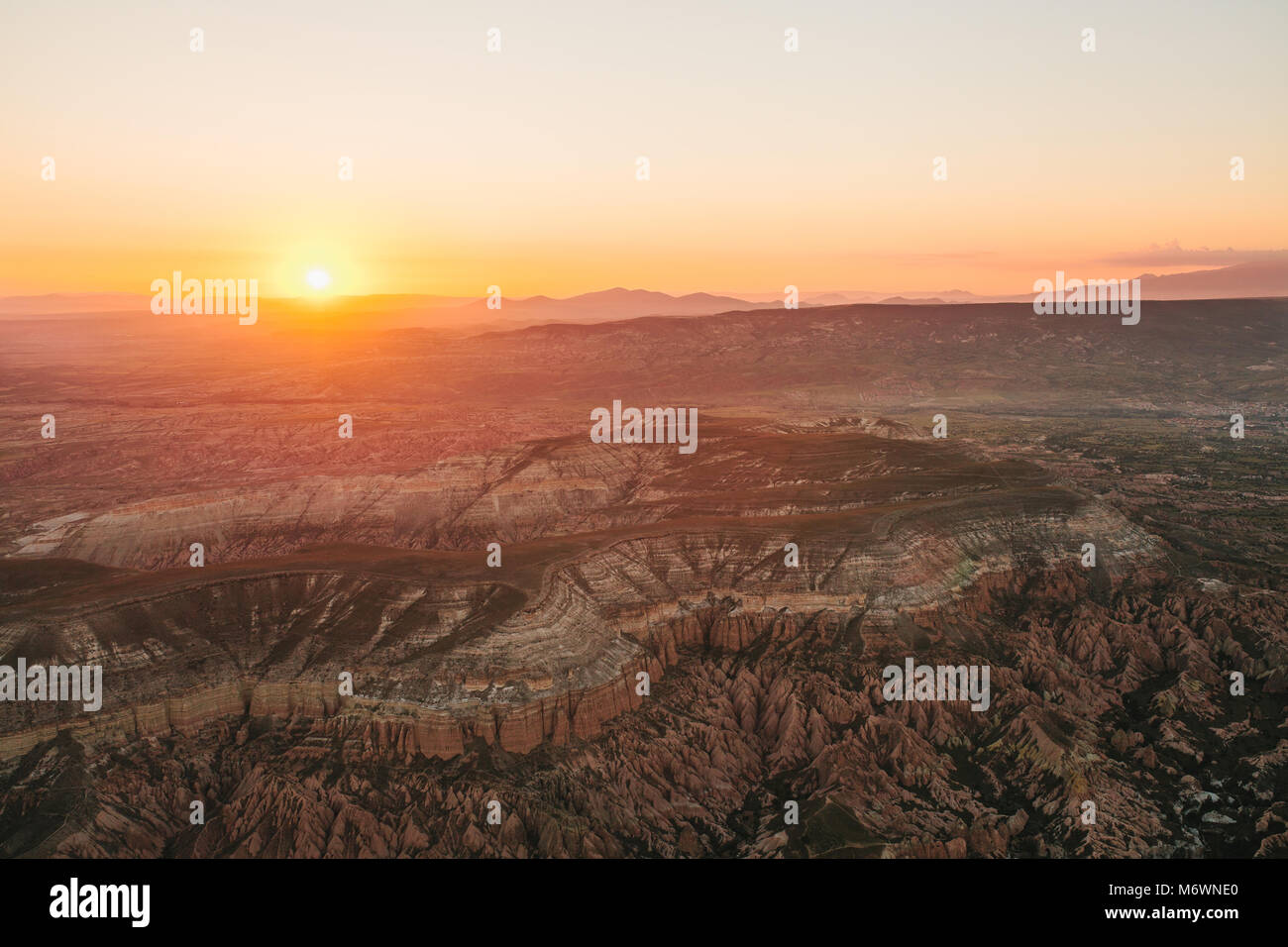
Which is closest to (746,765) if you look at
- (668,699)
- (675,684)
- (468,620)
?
(668,699)

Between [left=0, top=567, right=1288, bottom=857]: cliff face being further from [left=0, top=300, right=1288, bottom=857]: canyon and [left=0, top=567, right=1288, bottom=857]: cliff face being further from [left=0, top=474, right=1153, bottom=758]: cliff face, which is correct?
[left=0, top=474, right=1153, bottom=758]: cliff face

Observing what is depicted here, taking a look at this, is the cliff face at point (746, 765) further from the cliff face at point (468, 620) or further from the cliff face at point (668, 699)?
the cliff face at point (468, 620)

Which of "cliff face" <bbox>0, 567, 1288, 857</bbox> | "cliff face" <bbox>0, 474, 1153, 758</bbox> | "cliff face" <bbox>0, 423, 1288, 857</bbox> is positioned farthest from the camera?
"cliff face" <bbox>0, 474, 1153, 758</bbox>


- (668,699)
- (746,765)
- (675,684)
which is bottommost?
(746,765)

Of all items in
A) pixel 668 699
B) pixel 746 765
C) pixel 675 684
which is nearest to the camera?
pixel 746 765

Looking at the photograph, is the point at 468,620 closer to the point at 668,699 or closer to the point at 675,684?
the point at 668,699

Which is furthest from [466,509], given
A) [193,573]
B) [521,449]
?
[193,573]

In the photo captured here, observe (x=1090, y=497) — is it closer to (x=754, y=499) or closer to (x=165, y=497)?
(x=754, y=499)

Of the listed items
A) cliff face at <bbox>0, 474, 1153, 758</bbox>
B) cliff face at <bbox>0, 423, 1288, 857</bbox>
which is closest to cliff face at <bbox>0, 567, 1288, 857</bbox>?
cliff face at <bbox>0, 423, 1288, 857</bbox>

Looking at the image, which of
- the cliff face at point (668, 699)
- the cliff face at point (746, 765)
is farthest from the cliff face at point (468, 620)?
the cliff face at point (746, 765)

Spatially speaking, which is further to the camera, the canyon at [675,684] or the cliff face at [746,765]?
the canyon at [675,684]

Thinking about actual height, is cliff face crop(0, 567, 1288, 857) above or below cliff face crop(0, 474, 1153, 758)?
below
